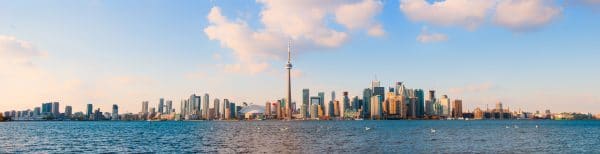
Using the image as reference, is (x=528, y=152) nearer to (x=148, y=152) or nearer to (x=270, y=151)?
(x=270, y=151)

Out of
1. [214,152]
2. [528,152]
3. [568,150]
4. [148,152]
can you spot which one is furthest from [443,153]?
[148,152]

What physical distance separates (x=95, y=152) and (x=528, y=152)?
65149 mm

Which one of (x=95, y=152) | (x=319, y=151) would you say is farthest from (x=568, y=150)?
(x=95, y=152)

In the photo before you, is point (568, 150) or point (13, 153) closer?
point (13, 153)

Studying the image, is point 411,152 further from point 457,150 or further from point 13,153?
point 13,153

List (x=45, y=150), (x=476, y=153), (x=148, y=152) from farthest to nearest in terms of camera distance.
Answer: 1. (x=45, y=150)
2. (x=148, y=152)
3. (x=476, y=153)

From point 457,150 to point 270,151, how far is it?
28.4m

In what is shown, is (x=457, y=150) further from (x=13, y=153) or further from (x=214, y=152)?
(x=13, y=153)

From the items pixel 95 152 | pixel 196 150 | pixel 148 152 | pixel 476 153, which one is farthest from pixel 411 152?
pixel 95 152

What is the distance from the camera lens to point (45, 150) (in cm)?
8262

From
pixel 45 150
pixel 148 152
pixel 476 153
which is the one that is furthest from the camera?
pixel 45 150

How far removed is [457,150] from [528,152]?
10.0 meters

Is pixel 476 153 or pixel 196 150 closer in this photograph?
pixel 476 153

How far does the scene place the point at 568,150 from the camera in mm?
80000
